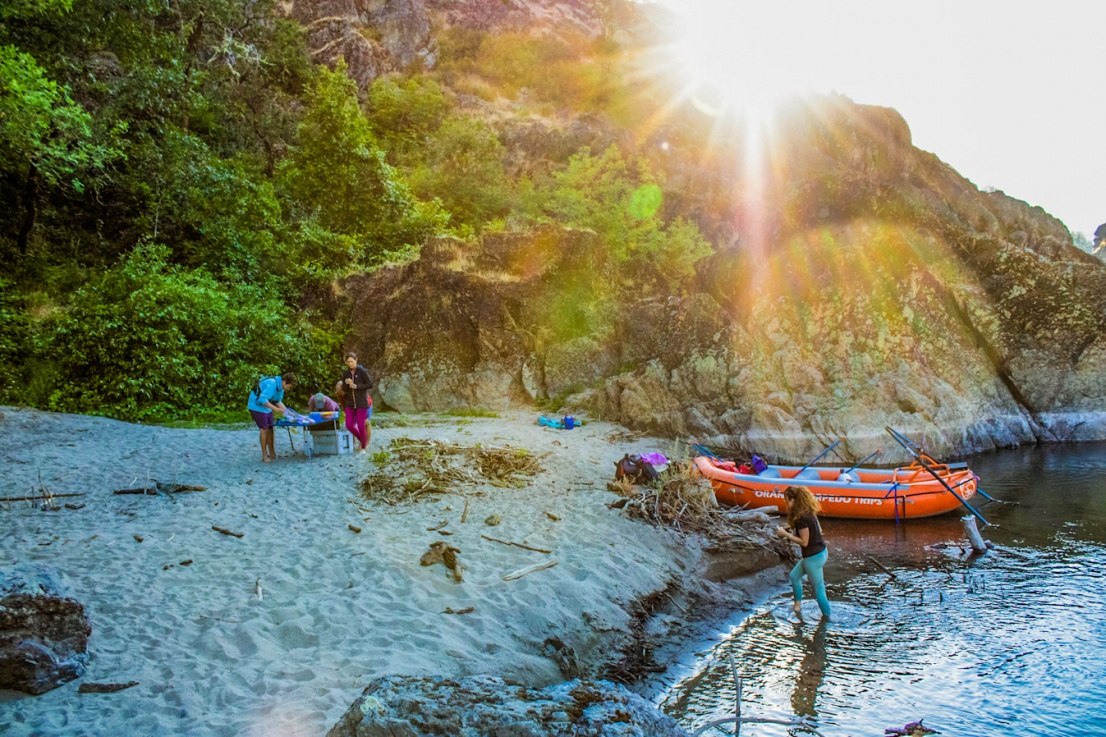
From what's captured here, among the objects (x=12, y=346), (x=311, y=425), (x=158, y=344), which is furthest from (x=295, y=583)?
(x=12, y=346)

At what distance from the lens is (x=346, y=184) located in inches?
942

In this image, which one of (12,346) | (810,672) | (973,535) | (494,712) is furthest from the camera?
(12,346)

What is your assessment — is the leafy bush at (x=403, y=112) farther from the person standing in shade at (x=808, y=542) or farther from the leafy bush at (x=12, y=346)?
the person standing in shade at (x=808, y=542)

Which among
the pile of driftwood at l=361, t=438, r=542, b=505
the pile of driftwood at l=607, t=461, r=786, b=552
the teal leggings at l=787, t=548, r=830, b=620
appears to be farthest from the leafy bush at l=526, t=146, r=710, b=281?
the teal leggings at l=787, t=548, r=830, b=620

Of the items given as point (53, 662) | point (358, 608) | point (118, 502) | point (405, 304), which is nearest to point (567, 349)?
point (405, 304)

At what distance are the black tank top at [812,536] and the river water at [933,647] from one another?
0.80 metres

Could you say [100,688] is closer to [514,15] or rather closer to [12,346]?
[12,346]

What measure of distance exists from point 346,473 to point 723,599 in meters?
6.38

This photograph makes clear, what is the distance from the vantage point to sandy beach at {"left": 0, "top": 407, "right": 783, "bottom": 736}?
3998 mm

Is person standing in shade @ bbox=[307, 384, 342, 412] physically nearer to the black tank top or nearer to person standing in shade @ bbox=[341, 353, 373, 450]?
person standing in shade @ bbox=[341, 353, 373, 450]

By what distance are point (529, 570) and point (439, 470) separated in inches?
141

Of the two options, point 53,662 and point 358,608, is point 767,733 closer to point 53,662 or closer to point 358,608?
point 358,608

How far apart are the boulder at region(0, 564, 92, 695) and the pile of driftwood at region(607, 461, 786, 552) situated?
258 inches

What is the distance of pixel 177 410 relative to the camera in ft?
51.7
